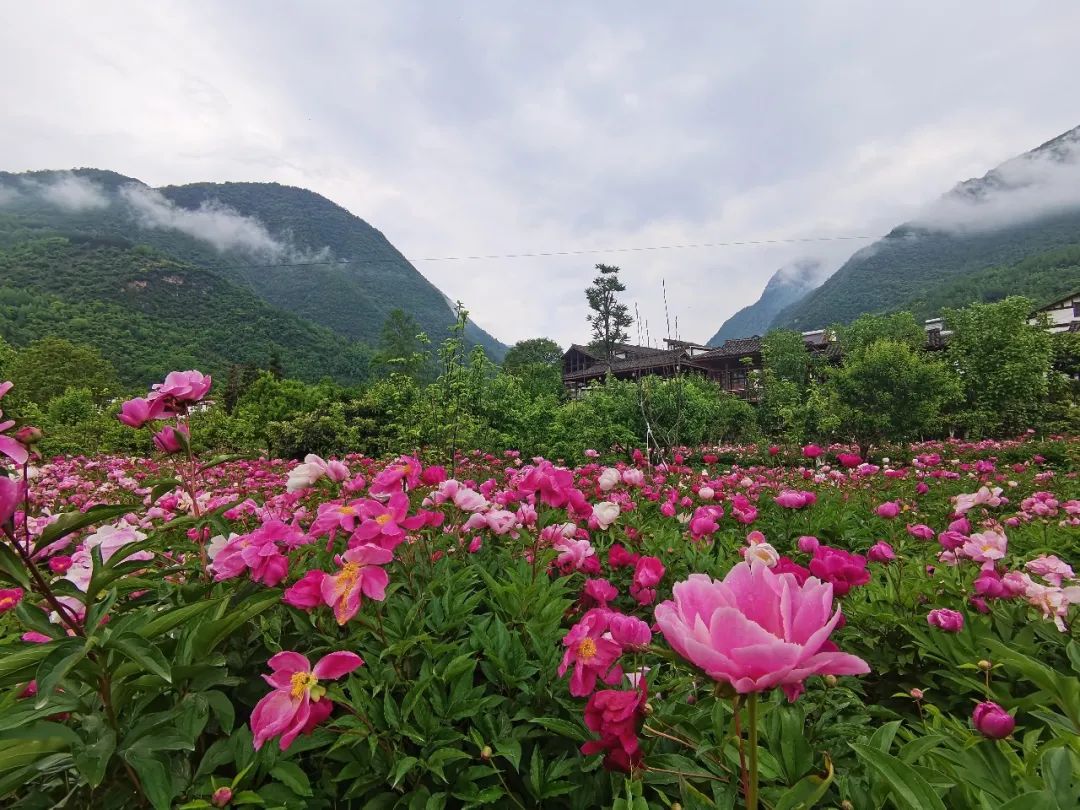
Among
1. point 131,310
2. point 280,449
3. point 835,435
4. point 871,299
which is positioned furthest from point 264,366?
point 871,299

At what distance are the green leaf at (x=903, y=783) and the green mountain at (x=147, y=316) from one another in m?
36.5

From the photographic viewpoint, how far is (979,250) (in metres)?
69.9

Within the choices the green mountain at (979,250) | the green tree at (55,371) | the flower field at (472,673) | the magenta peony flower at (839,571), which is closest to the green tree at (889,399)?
the green mountain at (979,250)

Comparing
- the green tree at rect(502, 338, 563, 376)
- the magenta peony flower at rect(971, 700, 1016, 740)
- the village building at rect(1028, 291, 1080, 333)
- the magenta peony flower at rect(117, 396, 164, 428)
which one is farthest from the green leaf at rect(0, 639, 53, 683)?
the green tree at rect(502, 338, 563, 376)

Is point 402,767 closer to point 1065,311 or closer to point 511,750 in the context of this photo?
point 511,750

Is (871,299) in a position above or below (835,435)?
above

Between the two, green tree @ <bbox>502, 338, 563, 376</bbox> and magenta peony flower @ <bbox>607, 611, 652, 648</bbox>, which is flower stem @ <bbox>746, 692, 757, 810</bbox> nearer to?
magenta peony flower @ <bbox>607, 611, 652, 648</bbox>

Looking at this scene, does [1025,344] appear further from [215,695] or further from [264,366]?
[264,366]

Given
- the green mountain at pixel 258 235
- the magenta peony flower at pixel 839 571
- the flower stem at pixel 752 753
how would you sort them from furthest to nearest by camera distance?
the green mountain at pixel 258 235, the magenta peony flower at pixel 839 571, the flower stem at pixel 752 753

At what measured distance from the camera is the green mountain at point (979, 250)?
50312 mm

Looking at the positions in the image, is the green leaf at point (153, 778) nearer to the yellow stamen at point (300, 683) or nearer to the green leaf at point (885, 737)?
the yellow stamen at point (300, 683)

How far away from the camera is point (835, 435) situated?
17.8 meters

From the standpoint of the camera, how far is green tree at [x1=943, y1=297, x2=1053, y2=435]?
1980cm

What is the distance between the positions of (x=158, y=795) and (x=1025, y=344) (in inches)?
1114
